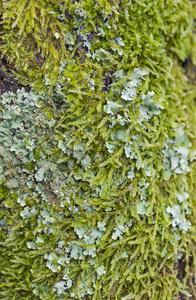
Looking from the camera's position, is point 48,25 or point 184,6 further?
point 184,6

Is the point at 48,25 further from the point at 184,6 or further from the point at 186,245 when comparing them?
the point at 186,245

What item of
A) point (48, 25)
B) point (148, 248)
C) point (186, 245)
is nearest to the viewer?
point (48, 25)

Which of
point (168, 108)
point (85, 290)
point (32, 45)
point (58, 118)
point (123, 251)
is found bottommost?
point (85, 290)

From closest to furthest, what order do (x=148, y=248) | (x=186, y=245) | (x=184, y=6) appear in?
(x=148, y=248)
(x=186, y=245)
(x=184, y=6)

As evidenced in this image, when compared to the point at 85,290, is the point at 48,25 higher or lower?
higher

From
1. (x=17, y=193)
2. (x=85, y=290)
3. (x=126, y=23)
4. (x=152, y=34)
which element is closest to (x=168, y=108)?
(x=152, y=34)

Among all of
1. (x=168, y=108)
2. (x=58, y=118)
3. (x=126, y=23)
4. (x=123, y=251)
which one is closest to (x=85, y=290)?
(x=123, y=251)
